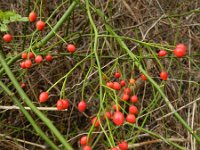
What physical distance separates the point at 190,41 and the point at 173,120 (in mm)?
670

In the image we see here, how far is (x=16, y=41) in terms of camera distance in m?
3.07

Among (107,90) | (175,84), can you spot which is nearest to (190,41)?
(175,84)

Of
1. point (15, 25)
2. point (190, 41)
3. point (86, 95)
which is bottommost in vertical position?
point (86, 95)

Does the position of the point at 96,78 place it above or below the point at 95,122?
below

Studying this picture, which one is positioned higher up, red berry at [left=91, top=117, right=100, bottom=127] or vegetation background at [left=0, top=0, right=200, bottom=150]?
red berry at [left=91, top=117, right=100, bottom=127]

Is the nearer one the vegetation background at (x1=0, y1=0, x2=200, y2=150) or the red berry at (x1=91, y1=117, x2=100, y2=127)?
the red berry at (x1=91, y1=117, x2=100, y2=127)

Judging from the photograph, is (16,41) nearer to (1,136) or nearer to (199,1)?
(1,136)

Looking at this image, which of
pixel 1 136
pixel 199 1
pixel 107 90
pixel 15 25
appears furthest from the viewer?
pixel 199 1

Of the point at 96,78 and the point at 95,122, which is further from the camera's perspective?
the point at 96,78

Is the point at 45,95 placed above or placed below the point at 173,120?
above

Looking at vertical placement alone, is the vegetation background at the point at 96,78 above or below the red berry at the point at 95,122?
below

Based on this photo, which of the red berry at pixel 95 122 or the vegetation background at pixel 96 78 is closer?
the red berry at pixel 95 122

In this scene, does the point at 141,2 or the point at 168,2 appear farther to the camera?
the point at 168,2

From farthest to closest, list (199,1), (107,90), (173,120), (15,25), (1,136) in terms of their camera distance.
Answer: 1. (199,1)
2. (15,25)
3. (173,120)
4. (1,136)
5. (107,90)
